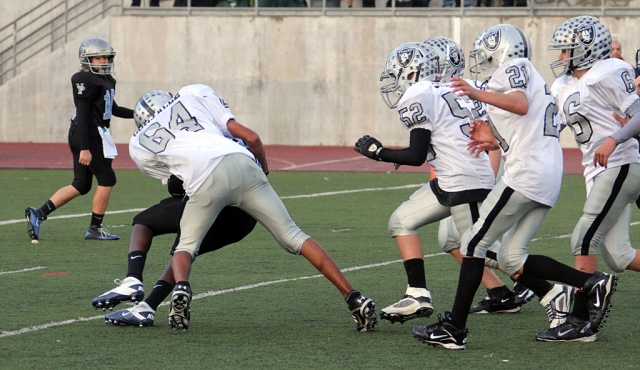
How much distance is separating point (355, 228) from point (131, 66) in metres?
14.2

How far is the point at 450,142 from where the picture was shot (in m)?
6.11

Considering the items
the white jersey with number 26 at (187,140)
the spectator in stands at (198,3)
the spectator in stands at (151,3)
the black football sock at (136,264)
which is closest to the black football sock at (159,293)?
the black football sock at (136,264)

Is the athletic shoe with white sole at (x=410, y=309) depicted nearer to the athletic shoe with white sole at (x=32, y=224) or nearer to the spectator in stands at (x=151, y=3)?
the athletic shoe with white sole at (x=32, y=224)

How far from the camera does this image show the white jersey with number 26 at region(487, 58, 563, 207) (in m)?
5.64

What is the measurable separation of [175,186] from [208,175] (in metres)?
0.44

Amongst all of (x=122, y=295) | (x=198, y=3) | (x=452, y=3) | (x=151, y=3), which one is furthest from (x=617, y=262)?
(x=151, y=3)

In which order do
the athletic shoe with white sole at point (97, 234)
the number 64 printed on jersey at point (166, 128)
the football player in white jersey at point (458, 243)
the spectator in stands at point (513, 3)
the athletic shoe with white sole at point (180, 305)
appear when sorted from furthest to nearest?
the spectator in stands at point (513, 3) → the athletic shoe with white sole at point (97, 234) → the football player in white jersey at point (458, 243) → the number 64 printed on jersey at point (166, 128) → the athletic shoe with white sole at point (180, 305)

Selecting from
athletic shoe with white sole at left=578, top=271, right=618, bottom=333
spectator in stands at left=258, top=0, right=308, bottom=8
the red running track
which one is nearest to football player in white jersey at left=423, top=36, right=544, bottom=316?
athletic shoe with white sole at left=578, top=271, right=618, bottom=333

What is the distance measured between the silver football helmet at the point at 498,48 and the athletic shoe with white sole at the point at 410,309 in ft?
4.42

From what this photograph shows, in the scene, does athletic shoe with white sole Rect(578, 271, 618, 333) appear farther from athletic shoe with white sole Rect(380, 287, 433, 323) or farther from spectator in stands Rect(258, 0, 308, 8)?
spectator in stands Rect(258, 0, 308, 8)

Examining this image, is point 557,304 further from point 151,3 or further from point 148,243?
point 151,3

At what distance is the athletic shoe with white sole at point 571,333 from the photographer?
5820 millimetres

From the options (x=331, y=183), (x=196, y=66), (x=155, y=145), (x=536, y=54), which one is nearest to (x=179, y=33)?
(x=196, y=66)

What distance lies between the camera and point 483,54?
5.86m
